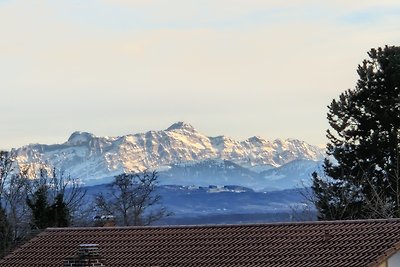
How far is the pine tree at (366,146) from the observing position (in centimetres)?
7138

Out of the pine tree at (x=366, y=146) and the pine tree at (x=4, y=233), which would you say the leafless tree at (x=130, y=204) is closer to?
the pine tree at (x=4, y=233)

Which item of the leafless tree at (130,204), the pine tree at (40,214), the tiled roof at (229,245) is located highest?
the leafless tree at (130,204)

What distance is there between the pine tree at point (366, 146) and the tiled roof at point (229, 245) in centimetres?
2634

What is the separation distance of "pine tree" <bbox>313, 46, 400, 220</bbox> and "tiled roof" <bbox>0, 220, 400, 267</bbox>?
26.3 metres

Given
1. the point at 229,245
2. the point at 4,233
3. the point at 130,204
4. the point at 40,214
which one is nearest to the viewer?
the point at 229,245

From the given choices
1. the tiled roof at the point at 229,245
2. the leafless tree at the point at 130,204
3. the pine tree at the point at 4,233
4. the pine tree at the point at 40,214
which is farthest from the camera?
the leafless tree at the point at 130,204

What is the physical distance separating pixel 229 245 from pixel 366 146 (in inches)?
1315

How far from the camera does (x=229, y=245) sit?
135 ft

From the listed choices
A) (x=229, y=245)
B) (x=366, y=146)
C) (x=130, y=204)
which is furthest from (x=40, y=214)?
(x=130, y=204)

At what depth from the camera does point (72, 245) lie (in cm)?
4484

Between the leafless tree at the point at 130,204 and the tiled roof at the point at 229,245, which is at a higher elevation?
the leafless tree at the point at 130,204

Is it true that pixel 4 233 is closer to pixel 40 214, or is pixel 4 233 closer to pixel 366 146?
pixel 40 214

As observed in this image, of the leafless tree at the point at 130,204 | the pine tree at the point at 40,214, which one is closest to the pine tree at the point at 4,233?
the pine tree at the point at 40,214

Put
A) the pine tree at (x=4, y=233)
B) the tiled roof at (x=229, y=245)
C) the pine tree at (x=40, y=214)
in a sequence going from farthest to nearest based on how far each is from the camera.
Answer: the pine tree at (x=4, y=233) → the pine tree at (x=40, y=214) → the tiled roof at (x=229, y=245)
